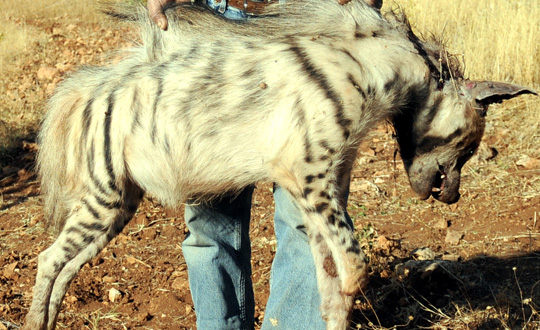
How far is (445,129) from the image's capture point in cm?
326

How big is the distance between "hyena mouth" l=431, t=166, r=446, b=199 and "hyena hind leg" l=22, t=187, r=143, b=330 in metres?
1.62

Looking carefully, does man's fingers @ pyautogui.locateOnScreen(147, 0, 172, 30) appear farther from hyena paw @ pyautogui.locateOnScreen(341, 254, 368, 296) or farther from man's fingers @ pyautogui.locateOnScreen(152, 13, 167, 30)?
hyena paw @ pyautogui.locateOnScreen(341, 254, 368, 296)

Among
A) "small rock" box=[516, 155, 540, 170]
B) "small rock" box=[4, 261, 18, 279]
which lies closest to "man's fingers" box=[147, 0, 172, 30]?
"small rock" box=[4, 261, 18, 279]

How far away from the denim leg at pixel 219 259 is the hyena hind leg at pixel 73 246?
368 millimetres

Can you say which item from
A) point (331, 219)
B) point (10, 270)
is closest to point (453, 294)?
point (331, 219)

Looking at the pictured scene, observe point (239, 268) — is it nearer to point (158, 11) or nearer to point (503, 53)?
point (158, 11)

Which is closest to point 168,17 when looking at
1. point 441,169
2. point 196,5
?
point 196,5

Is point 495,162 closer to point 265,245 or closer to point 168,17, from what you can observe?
point 265,245

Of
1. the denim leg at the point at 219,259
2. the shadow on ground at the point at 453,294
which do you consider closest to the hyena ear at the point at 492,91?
the shadow on ground at the point at 453,294

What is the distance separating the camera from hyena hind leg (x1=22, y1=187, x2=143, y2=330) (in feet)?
10.4

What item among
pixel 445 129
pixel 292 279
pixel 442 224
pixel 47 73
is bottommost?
pixel 47 73

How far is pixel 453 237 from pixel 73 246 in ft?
8.93

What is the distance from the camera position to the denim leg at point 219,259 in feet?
11.0

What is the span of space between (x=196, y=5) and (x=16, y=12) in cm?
1068
